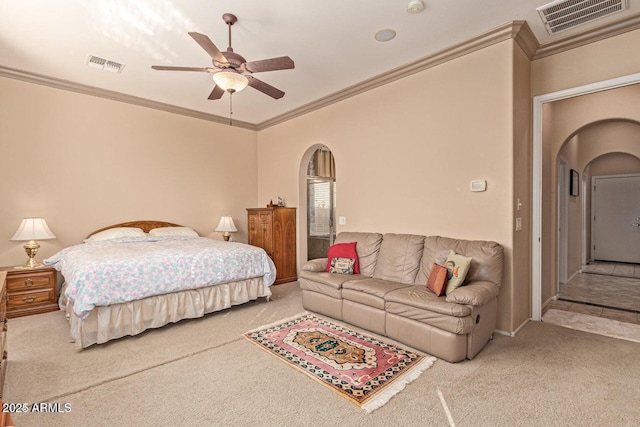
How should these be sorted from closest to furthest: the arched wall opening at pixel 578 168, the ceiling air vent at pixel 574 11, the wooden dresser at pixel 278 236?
the ceiling air vent at pixel 574 11 < the arched wall opening at pixel 578 168 < the wooden dresser at pixel 278 236

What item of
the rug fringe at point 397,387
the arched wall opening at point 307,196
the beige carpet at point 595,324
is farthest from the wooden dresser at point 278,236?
the beige carpet at point 595,324

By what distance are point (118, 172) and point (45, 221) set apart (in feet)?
3.73

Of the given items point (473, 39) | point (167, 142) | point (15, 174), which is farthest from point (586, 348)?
point (15, 174)

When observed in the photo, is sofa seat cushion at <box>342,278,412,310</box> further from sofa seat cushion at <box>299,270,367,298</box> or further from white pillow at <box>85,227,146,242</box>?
white pillow at <box>85,227,146,242</box>

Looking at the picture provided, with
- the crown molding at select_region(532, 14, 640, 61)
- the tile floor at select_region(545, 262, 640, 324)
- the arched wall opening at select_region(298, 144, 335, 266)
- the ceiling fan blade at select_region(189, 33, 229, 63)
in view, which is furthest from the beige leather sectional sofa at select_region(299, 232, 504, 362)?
the ceiling fan blade at select_region(189, 33, 229, 63)

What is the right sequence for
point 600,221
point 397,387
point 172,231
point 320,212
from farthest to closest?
point 600,221, point 320,212, point 172,231, point 397,387

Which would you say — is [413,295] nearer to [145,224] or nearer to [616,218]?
[145,224]

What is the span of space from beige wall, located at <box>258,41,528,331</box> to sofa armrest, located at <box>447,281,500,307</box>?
0.53m

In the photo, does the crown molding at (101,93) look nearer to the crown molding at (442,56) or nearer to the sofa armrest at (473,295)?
the crown molding at (442,56)

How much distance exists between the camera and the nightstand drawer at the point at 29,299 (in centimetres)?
378

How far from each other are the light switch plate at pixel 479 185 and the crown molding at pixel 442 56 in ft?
4.61

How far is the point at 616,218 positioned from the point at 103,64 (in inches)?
408

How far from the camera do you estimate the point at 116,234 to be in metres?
4.53

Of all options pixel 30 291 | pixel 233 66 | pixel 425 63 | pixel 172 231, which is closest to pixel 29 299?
pixel 30 291
